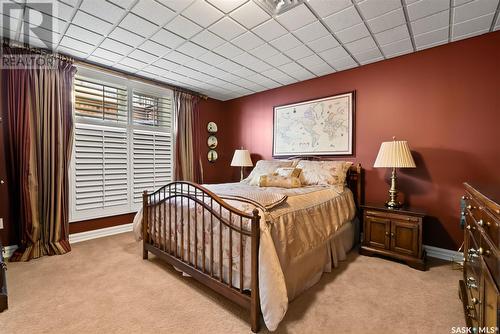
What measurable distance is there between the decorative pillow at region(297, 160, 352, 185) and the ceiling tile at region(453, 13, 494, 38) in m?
1.76

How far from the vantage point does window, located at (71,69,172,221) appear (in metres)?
3.21

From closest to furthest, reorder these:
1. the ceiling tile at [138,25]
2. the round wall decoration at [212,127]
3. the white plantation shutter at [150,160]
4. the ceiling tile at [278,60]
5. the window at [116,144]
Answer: the ceiling tile at [138,25] → the ceiling tile at [278,60] → the window at [116,144] → the white plantation shutter at [150,160] → the round wall decoration at [212,127]

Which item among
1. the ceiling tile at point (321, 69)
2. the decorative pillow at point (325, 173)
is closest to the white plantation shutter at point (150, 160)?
the decorative pillow at point (325, 173)

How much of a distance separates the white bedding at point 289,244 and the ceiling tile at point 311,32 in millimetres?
1711

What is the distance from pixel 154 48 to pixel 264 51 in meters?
1.34

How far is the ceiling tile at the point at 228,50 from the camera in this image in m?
2.74

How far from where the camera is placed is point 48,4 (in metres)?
2.01

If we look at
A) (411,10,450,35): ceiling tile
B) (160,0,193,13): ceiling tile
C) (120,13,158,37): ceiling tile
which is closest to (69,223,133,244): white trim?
(120,13,158,37): ceiling tile

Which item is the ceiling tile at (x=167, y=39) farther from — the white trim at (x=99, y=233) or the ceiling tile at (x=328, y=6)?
the white trim at (x=99, y=233)

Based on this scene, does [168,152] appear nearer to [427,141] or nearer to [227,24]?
[227,24]

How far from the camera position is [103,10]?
207cm

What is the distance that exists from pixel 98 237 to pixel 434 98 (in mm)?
4862

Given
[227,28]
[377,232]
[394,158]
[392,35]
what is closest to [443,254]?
[377,232]

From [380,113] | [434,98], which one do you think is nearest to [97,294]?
[380,113]
